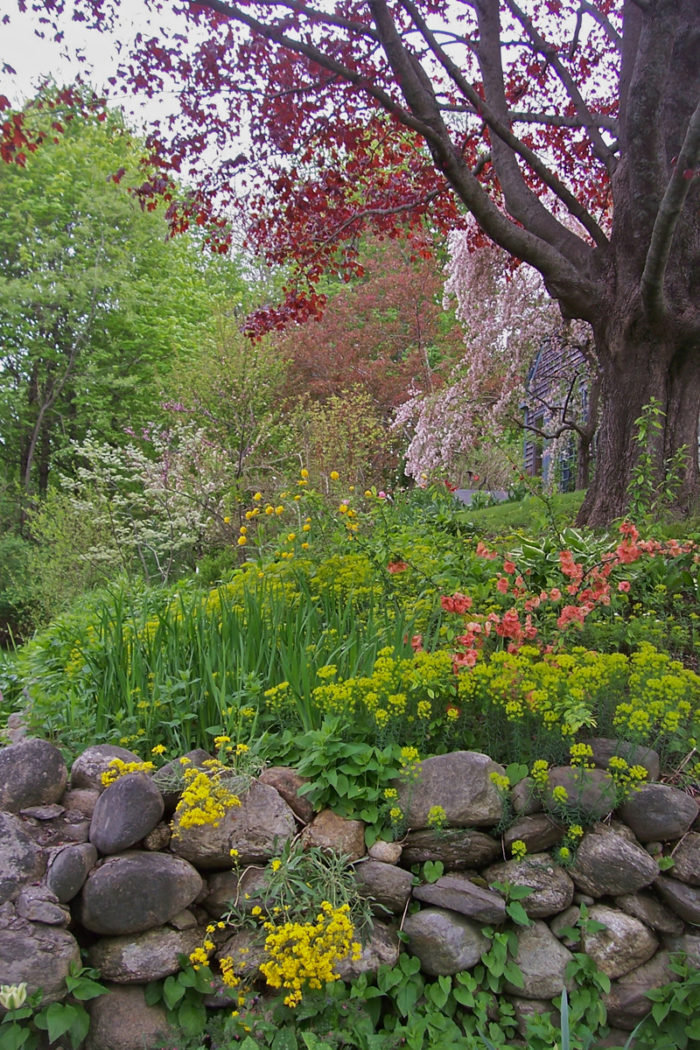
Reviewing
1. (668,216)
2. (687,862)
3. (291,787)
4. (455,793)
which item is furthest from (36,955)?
(668,216)

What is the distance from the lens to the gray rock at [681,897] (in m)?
2.09

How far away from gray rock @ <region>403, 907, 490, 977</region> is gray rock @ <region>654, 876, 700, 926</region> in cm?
58

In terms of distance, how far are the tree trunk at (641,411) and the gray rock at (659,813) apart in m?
2.68

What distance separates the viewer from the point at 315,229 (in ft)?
21.1

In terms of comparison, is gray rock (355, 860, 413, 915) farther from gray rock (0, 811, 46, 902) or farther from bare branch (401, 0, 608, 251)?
bare branch (401, 0, 608, 251)

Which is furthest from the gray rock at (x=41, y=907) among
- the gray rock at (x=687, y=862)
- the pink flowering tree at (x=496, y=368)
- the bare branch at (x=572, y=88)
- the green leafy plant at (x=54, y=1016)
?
the pink flowering tree at (x=496, y=368)

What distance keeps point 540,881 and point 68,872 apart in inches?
53.6

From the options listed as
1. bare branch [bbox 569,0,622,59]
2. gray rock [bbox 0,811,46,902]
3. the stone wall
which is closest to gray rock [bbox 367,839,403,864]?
the stone wall

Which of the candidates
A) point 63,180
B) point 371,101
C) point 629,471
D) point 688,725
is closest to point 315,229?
point 371,101

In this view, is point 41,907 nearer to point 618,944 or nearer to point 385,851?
point 385,851

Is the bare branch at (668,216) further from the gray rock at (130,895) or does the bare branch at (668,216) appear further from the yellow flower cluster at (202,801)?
the gray rock at (130,895)

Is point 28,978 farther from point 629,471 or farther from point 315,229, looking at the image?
point 315,229

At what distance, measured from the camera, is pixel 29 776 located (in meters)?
2.09

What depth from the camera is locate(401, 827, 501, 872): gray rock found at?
6.95 ft
